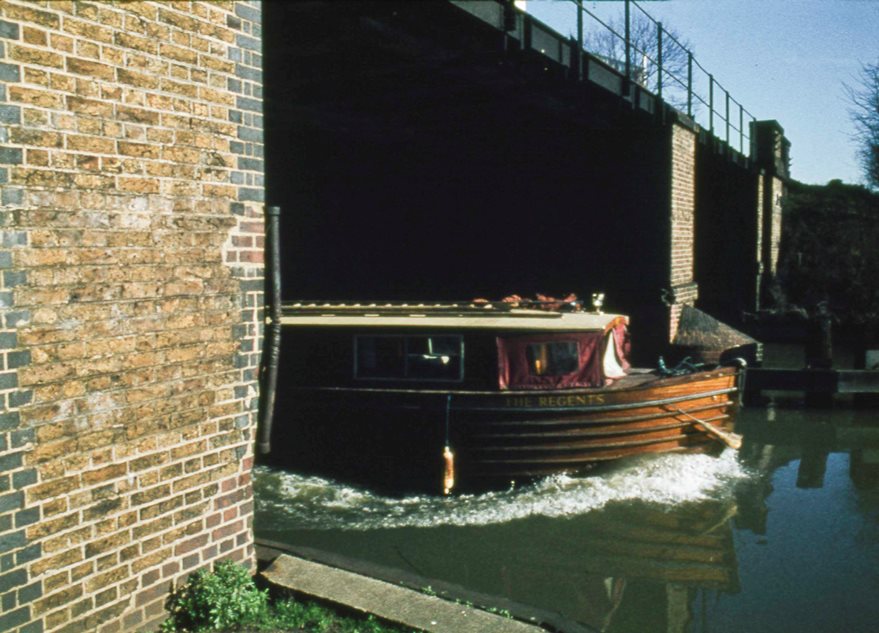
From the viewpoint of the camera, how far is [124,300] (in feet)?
12.3

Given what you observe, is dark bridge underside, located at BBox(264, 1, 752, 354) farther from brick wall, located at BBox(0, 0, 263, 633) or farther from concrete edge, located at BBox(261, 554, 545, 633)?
concrete edge, located at BBox(261, 554, 545, 633)

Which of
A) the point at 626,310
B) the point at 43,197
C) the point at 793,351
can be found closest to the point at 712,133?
the point at 626,310

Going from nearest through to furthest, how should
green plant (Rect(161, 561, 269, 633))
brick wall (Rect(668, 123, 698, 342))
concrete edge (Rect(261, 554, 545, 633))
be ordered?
1. green plant (Rect(161, 561, 269, 633))
2. concrete edge (Rect(261, 554, 545, 633))
3. brick wall (Rect(668, 123, 698, 342))

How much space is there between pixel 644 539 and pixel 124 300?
636 centimetres

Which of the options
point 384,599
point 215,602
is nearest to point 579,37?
point 384,599

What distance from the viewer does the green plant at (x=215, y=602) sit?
405 centimetres

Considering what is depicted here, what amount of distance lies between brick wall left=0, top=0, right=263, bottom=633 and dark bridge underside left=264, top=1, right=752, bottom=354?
3.54 metres

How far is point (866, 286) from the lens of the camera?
21609 millimetres

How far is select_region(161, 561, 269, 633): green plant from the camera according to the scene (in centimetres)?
405

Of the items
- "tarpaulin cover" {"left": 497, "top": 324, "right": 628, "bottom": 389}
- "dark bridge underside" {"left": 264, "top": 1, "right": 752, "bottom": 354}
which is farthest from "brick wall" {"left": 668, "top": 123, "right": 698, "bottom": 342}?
"tarpaulin cover" {"left": 497, "top": 324, "right": 628, "bottom": 389}

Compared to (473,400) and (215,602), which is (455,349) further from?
(215,602)

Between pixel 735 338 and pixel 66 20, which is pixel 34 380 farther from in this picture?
pixel 735 338

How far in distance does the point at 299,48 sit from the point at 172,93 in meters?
5.43

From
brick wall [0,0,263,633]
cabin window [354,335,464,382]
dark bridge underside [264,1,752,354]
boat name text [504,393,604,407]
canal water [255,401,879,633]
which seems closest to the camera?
brick wall [0,0,263,633]
